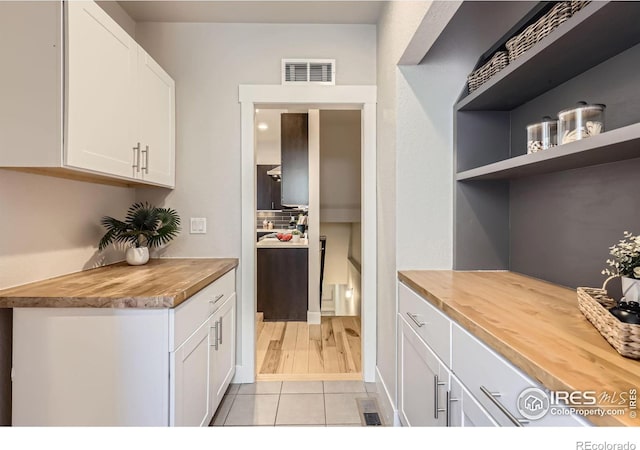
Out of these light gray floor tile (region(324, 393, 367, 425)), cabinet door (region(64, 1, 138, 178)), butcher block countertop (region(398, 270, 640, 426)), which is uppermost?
cabinet door (region(64, 1, 138, 178))

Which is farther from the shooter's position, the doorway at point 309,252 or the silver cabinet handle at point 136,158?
the doorway at point 309,252

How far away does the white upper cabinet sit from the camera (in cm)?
133

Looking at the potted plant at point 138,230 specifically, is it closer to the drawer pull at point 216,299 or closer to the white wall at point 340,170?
the drawer pull at point 216,299

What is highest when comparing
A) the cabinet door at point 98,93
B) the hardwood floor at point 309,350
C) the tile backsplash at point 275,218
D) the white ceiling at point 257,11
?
the white ceiling at point 257,11

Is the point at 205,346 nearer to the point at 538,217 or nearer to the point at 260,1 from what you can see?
the point at 538,217

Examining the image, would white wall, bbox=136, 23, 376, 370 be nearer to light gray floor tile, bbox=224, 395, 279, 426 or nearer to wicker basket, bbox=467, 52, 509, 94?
wicker basket, bbox=467, 52, 509, 94

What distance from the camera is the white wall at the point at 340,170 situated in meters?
4.95

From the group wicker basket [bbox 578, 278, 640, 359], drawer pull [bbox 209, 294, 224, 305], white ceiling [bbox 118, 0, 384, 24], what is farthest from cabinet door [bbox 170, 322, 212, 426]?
white ceiling [bbox 118, 0, 384, 24]

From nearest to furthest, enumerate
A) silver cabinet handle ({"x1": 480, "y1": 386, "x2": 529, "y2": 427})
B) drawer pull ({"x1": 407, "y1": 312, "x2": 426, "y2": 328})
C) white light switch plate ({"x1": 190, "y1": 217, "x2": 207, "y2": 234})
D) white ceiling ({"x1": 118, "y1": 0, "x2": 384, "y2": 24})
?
silver cabinet handle ({"x1": 480, "y1": 386, "x2": 529, "y2": 427})
drawer pull ({"x1": 407, "y1": 312, "x2": 426, "y2": 328})
white ceiling ({"x1": 118, "y1": 0, "x2": 384, "y2": 24})
white light switch plate ({"x1": 190, "y1": 217, "x2": 207, "y2": 234})

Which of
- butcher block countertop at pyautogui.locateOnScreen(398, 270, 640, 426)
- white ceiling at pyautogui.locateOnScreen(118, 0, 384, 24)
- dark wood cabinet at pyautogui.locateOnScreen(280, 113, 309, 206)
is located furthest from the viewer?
dark wood cabinet at pyautogui.locateOnScreen(280, 113, 309, 206)

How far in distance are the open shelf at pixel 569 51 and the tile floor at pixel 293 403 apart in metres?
1.94

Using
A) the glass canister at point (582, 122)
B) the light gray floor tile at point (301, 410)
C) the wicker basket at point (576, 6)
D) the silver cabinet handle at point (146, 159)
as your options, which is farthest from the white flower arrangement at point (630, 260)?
the silver cabinet handle at point (146, 159)

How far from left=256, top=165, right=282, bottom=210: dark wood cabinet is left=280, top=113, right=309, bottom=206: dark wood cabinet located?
5.08 feet

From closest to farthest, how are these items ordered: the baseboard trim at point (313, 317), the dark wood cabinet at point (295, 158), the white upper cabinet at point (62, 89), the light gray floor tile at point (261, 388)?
the white upper cabinet at point (62, 89) → the light gray floor tile at point (261, 388) → the baseboard trim at point (313, 317) → the dark wood cabinet at point (295, 158)
